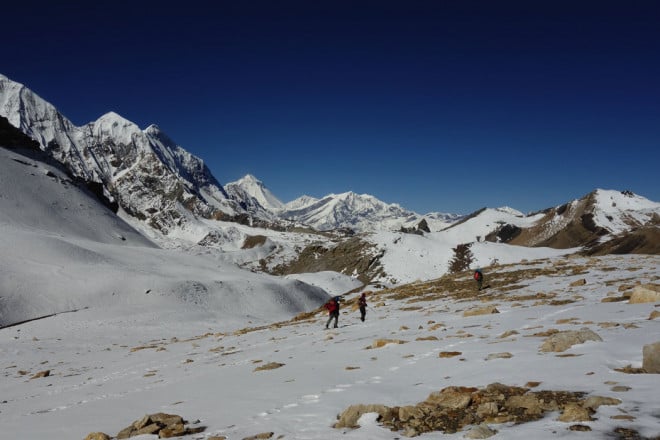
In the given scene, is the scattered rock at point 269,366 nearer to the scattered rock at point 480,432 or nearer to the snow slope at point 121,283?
the scattered rock at point 480,432

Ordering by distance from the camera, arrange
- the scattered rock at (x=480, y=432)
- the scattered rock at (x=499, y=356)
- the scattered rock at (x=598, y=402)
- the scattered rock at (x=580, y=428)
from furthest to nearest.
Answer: the scattered rock at (x=499, y=356) < the scattered rock at (x=598, y=402) < the scattered rock at (x=480, y=432) < the scattered rock at (x=580, y=428)

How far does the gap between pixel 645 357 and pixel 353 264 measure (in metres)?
153

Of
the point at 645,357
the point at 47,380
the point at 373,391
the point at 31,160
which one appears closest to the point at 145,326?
the point at 47,380

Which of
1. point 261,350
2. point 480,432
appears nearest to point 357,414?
point 480,432

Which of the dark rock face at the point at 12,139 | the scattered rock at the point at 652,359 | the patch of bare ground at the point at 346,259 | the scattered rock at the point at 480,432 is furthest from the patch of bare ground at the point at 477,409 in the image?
the dark rock face at the point at 12,139

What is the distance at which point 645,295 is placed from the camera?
1639 cm

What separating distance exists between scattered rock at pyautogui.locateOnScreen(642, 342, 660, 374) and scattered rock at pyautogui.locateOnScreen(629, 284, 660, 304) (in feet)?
34.5

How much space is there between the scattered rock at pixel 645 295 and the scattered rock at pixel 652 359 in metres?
10.5

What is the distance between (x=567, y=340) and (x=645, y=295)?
8839mm

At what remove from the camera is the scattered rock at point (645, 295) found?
1609cm

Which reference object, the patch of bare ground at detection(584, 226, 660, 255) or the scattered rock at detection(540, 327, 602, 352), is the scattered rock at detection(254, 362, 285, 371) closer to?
the scattered rock at detection(540, 327, 602, 352)

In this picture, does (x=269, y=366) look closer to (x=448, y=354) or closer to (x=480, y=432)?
(x=448, y=354)

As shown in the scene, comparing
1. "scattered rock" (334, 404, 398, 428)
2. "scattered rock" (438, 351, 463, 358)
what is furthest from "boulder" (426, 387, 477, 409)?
"scattered rock" (438, 351, 463, 358)

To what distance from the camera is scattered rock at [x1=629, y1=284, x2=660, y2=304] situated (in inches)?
633
